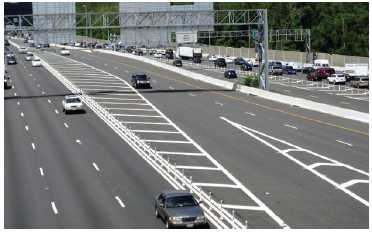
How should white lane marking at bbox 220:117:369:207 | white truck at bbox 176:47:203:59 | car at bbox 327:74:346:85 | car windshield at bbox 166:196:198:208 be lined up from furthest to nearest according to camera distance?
white truck at bbox 176:47:203:59 → car at bbox 327:74:346:85 → white lane marking at bbox 220:117:369:207 → car windshield at bbox 166:196:198:208

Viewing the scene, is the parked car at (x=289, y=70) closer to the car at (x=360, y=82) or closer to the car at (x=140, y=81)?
the car at (x=360, y=82)

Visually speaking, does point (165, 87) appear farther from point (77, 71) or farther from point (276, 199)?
point (276, 199)

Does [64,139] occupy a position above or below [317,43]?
below

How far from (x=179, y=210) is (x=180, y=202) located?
2.07ft

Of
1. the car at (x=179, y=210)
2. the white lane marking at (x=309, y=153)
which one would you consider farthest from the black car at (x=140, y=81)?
the car at (x=179, y=210)

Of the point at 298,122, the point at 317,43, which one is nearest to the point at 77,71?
the point at 298,122

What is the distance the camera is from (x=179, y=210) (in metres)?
24.0

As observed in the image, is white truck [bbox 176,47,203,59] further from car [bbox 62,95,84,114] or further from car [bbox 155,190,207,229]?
car [bbox 155,190,207,229]

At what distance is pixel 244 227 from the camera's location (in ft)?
79.6

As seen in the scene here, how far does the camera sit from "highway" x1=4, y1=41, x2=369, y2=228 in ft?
86.6

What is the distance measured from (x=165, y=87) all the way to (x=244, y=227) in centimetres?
5316

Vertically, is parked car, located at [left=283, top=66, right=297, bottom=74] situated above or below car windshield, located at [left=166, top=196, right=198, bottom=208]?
above

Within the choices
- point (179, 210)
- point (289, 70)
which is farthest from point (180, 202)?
point (289, 70)

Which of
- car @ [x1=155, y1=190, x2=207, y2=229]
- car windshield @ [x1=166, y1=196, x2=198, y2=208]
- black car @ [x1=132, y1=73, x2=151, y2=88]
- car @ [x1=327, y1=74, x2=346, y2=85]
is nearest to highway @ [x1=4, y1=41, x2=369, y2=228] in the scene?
car @ [x1=155, y1=190, x2=207, y2=229]
